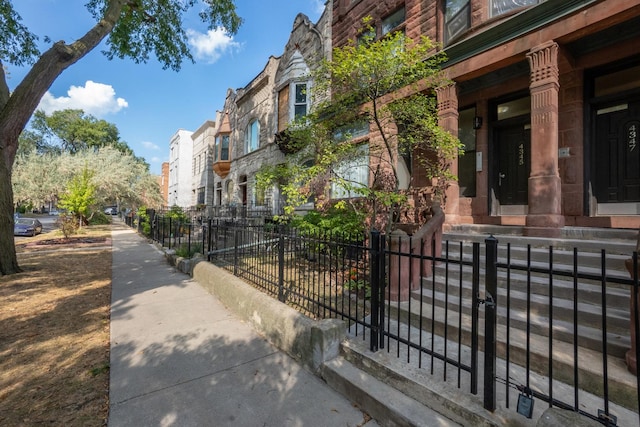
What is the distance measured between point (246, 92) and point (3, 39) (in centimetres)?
1049

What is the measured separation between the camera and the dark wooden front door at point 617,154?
5.41 m

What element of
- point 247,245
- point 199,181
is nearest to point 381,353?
point 247,245

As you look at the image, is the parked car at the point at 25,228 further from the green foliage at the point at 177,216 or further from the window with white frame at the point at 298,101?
the window with white frame at the point at 298,101

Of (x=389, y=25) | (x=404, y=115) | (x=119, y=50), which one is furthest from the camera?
(x=119, y=50)

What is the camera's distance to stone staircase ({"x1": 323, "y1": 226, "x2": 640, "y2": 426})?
7.06 ft

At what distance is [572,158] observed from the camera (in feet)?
19.3

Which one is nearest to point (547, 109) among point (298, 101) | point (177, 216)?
point (298, 101)

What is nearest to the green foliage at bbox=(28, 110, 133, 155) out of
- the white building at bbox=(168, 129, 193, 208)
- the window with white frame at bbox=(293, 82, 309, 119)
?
the white building at bbox=(168, 129, 193, 208)

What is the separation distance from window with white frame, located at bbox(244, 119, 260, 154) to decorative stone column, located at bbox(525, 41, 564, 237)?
1400 cm

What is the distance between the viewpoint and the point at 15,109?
6652 mm

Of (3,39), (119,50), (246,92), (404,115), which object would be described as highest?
(246,92)

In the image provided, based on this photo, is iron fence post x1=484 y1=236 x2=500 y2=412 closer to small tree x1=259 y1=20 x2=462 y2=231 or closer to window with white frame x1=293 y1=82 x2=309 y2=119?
small tree x1=259 y1=20 x2=462 y2=231

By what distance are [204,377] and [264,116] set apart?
15045mm

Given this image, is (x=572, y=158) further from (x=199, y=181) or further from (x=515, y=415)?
(x=199, y=181)
